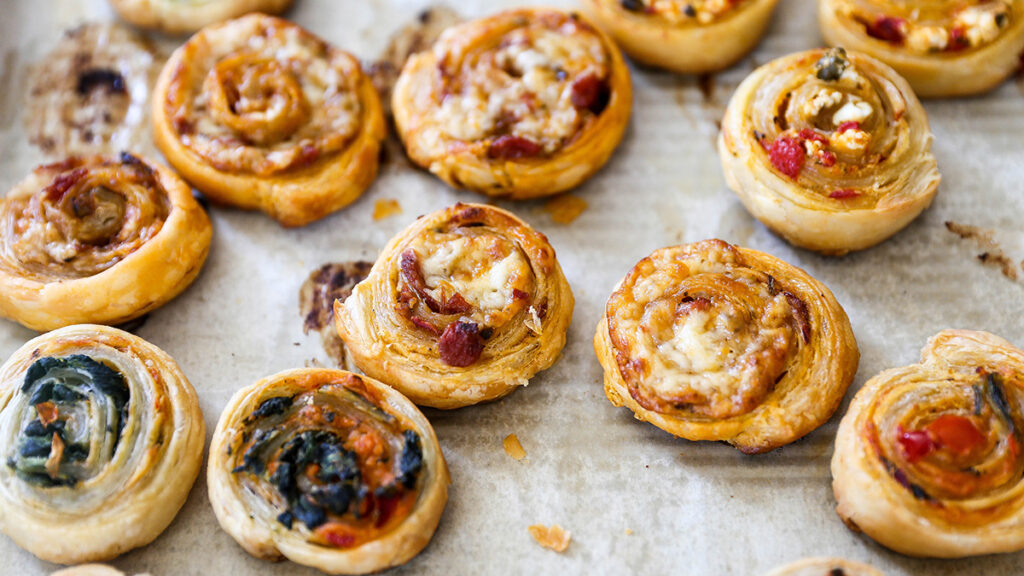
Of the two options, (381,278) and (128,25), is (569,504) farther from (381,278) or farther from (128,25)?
(128,25)

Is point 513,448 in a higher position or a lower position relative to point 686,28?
lower

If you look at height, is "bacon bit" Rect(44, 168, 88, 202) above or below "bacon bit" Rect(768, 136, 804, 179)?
below

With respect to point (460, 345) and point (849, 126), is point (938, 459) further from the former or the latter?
point (460, 345)

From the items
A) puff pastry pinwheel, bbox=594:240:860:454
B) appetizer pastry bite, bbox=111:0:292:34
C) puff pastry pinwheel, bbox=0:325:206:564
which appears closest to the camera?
puff pastry pinwheel, bbox=0:325:206:564

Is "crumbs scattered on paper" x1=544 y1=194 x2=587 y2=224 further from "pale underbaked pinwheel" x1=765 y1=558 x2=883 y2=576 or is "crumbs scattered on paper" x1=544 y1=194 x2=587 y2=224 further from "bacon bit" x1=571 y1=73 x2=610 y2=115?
"pale underbaked pinwheel" x1=765 y1=558 x2=883 y2=576

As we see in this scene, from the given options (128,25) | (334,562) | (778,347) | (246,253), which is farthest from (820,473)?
(128,25)

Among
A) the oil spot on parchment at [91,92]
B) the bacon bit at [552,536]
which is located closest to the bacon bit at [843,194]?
the bacon bit at [552,536]

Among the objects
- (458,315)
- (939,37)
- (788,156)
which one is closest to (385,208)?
(458,315)

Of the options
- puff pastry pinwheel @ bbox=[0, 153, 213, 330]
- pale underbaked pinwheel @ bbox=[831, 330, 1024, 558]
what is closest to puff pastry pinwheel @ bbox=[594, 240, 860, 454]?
pale underbaked pinwheel @ bbox=[831, 330, 1024, 558]

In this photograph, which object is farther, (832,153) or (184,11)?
(184,11)
